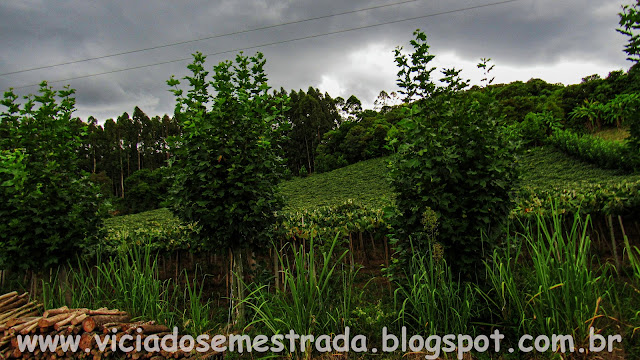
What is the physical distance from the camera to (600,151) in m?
13.7

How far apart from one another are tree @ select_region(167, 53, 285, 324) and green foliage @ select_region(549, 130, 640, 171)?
12.8 m

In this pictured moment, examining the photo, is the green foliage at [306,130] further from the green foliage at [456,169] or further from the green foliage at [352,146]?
the green foliage at [456,169]

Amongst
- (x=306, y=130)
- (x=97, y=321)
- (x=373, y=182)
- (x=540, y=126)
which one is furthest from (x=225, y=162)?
(x=306, y=130)

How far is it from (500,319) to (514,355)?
1.16ft

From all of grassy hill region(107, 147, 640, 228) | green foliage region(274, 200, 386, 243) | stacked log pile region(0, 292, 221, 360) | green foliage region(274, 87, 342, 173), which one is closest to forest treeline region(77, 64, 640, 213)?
green foliage region(274, 87, 342, 173)

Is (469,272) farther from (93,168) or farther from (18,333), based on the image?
(93,168)

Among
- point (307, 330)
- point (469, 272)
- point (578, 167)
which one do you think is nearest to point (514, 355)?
point (469, 272)

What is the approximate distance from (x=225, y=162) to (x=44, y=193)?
95.1 inches

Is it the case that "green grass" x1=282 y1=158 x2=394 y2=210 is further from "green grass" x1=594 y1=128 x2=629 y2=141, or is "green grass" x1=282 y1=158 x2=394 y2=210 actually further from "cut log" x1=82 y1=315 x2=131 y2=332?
"cut log" x1=82 y1=315 x2=131 y2=332

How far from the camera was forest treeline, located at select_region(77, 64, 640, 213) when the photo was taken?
74.0 ft

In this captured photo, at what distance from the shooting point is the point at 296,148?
4091 centimetres

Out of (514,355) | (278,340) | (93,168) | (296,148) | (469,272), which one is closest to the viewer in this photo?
(514,355)

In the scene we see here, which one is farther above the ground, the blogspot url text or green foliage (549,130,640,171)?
green foliage (549,130,640,171)

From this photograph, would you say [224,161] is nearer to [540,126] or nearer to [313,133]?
[540,126]
